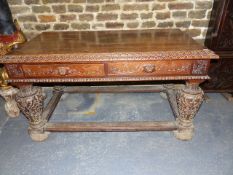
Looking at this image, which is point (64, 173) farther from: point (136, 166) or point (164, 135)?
point (164, 135)

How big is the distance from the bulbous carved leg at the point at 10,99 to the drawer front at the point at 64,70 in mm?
800

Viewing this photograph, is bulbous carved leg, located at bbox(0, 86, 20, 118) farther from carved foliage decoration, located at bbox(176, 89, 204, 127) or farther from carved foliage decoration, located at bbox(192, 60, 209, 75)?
carved foliage decoration, located at bbox(192, 60, 209, 75)

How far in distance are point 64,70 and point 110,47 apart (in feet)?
1.52

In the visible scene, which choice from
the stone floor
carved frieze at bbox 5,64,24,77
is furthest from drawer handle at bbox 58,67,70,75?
the stone floor

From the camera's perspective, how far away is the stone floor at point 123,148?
74.3 inches

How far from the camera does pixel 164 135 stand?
2.24m

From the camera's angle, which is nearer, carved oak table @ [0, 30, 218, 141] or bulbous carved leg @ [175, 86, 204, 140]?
carved oak table @ [0, 30, 218, 141]

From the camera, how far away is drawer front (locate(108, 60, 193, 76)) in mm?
1759

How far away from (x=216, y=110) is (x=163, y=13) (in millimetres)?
1369

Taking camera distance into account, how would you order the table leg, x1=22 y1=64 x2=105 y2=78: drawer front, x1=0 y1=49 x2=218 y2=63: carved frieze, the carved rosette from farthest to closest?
the table leg < the carved rosette < x1=22 y1=64 x2=105 y2=78: drawer front < x1=0 y1=49 x2=218 y2=63: carved frieze

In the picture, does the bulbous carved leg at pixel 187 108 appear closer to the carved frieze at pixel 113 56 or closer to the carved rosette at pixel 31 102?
the carved frieze at pixel 113 56

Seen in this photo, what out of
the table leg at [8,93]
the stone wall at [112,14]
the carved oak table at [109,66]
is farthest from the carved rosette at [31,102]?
the stone wall at [112,14]

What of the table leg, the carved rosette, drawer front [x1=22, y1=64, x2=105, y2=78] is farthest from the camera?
the table leg

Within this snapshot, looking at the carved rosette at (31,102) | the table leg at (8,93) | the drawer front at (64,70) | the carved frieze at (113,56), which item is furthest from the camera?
the table leg at (8,93)
